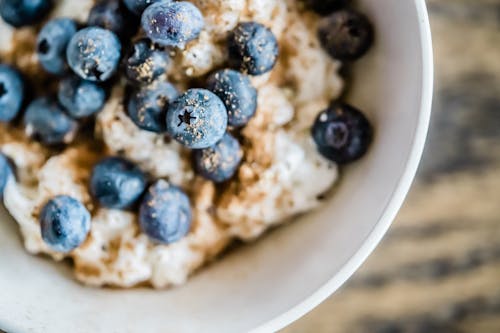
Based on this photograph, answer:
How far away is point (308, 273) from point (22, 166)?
0.42 meters

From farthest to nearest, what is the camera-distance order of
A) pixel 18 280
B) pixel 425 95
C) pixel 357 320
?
pixel 357 320
pixel 18 280
pixel 425 95

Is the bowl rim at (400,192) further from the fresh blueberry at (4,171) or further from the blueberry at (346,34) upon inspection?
the fresh blueberry at (4,171)

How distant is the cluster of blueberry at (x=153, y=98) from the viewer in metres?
0.82

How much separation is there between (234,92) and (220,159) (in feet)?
0.29

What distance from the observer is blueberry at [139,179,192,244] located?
852 millimetres

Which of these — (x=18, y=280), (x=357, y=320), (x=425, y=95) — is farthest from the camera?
(x=357, y=320)

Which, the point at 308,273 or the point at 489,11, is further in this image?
the point at 489,11

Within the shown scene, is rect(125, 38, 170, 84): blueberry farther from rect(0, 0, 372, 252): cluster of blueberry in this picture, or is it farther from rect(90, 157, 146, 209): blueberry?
rect(90, 157, 146, 209): blueberry

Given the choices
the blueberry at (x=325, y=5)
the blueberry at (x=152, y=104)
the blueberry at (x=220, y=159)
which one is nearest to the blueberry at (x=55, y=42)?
the blueberry at (x=152, y=104)

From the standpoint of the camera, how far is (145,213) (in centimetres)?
87

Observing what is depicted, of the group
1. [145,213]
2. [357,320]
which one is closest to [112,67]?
[145,213]

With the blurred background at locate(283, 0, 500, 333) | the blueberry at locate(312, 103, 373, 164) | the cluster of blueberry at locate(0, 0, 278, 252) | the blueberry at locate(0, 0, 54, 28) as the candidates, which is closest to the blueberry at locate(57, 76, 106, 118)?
the cluster of blueberry at locate(0, 0, 278, 252)

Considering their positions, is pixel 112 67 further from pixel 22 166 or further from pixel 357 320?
pixel 357 320

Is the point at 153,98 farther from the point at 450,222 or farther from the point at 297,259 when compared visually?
the point at 450,222
